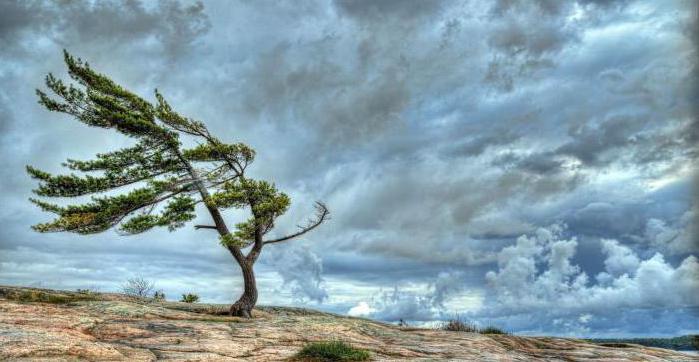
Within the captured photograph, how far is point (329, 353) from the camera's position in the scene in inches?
604

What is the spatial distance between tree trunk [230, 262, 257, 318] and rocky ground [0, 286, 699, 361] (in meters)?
3.65

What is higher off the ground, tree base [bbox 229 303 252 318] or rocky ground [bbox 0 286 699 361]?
tree base [bbox 229 303 252 318]

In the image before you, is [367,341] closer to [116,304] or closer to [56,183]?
[116,304]

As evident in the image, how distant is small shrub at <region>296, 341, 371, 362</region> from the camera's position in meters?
15.3

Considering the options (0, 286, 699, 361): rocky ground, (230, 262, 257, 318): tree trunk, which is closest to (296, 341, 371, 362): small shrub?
(0, 286, 699, 361): rocky ground

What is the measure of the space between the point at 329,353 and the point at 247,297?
13.7 m

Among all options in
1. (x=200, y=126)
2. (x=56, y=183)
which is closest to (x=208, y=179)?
(x=200, y=126)

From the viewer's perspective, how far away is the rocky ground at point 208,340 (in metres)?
14.1

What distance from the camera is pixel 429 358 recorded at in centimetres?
1627

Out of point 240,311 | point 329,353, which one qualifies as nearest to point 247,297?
point 240,311

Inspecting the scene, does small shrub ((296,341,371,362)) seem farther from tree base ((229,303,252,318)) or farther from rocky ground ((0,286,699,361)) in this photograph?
tree base ((229,303,252,318))

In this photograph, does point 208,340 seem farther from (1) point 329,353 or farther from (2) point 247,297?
(2) point 247,297

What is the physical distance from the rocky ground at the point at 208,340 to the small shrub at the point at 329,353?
0.54m

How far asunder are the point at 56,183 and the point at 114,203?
3.13 meters
